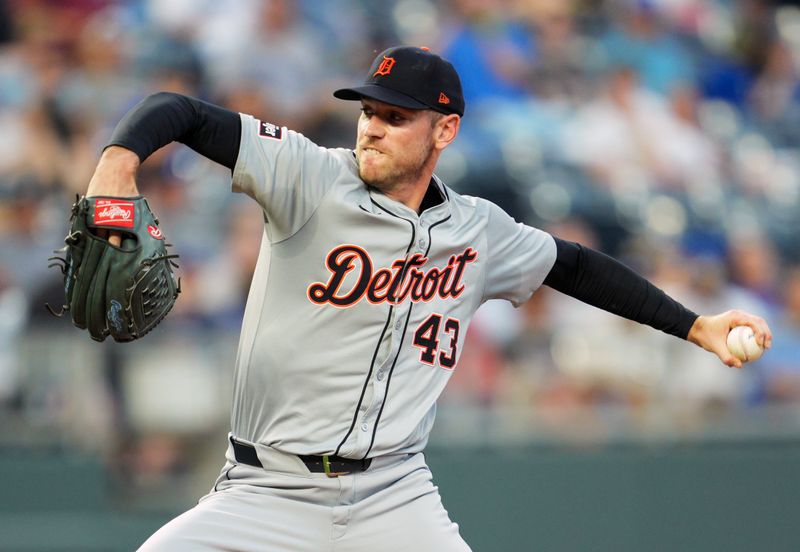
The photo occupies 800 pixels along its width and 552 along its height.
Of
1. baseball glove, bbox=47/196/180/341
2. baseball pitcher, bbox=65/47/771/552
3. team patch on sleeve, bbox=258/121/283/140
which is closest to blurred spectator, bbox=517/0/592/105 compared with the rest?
→ baseball pitcher, bbox=65/47/771/552

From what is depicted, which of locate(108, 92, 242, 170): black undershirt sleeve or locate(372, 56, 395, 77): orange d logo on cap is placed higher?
locate(372, 56, 395, 77): orange d logo on cap

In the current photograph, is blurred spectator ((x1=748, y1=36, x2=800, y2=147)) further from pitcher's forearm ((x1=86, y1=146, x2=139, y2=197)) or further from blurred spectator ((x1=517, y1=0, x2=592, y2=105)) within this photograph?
pitcher's forearm ((x1=86, y1=146, x2=139, y2=197))

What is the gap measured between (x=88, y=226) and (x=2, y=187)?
4.05m

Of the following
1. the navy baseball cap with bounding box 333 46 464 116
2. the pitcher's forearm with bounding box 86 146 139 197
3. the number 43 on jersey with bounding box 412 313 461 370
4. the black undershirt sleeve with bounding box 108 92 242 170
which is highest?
the navy baseball cap with bounding box 333 46 464 116

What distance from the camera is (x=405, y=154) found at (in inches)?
133

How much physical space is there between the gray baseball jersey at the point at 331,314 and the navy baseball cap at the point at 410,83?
0.20m

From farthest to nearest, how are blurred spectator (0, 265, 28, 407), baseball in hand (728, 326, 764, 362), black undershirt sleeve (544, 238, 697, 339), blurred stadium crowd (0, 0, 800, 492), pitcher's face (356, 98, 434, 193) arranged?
blurred stadium crowd (0, 0, 800, 492) < blurred spectator (0, 265, 28, 407) < black undershirt sleeve (544, 238, 697, 339) < baseball in hand (728, 326, 764, 362) < pitcher's face (356, 98, 434, 193)

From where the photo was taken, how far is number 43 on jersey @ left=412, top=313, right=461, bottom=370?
3443 mm

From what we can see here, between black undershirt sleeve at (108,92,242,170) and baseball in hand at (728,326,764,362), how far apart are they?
5.12ft

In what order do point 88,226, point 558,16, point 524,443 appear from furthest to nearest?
point 558,16 < point 524,443 < point 88,226

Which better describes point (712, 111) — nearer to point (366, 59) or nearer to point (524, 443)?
point (366, 59)

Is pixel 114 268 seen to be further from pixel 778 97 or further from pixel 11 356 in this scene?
pixel 778 97

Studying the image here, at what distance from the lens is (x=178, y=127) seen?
289 centimetres

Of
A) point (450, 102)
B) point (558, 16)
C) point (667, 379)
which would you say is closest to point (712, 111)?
point (558, 16)
